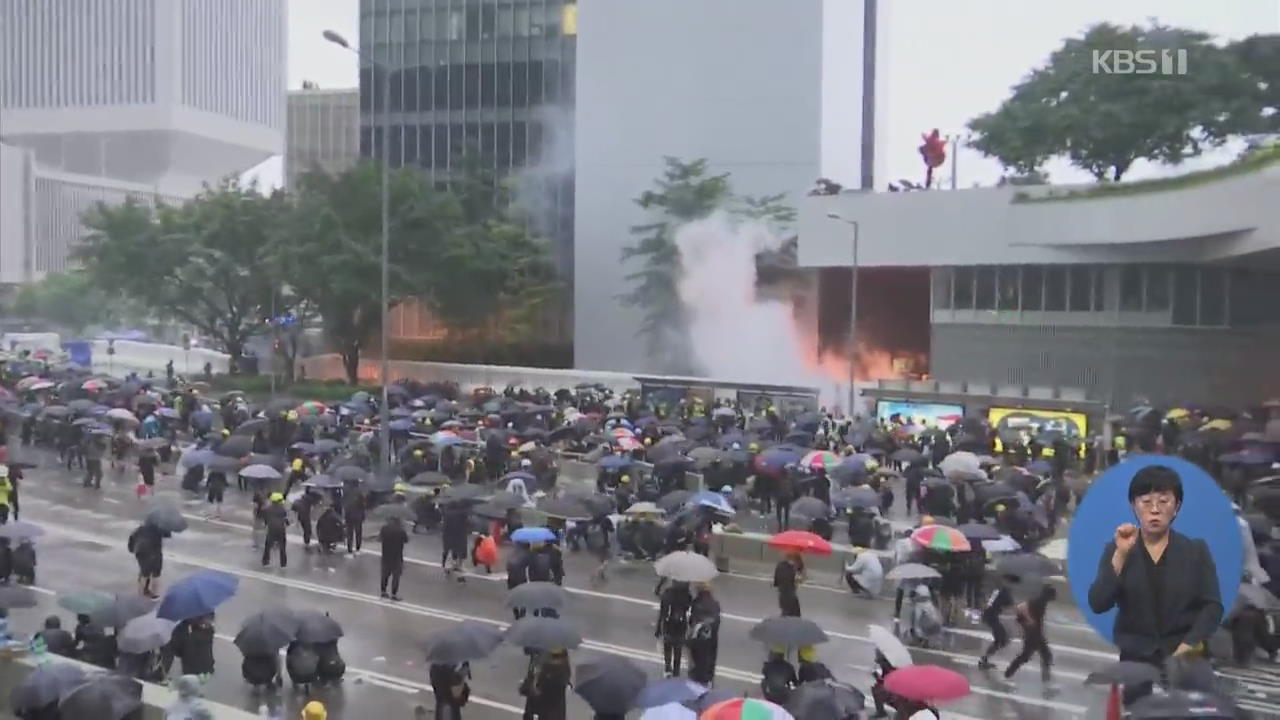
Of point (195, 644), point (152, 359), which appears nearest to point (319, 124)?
point (152, 359)

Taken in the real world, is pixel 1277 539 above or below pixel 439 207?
below

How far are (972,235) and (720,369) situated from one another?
15.3 metres

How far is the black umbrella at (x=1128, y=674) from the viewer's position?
6.29m

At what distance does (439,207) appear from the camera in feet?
159

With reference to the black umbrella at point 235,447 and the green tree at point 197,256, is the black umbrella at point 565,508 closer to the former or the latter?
the black umbrella at point 235,447

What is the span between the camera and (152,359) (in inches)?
2365

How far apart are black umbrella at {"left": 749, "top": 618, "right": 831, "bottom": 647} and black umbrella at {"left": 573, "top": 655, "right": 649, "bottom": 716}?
157cm

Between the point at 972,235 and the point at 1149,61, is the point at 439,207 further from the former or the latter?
the point at 1149,61

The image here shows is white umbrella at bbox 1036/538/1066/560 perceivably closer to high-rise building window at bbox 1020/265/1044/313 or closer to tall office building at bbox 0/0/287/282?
high-rise building window at bbox 1020/265/1044/313

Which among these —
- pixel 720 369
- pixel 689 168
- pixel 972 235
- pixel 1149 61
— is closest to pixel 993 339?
pixel 972 235

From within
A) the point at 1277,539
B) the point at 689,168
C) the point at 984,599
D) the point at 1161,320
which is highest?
the point at 689,168

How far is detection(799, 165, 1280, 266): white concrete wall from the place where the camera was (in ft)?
102

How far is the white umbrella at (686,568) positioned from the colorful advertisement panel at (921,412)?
19035 millimetres

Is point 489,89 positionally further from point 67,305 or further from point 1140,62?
point 1140,62
